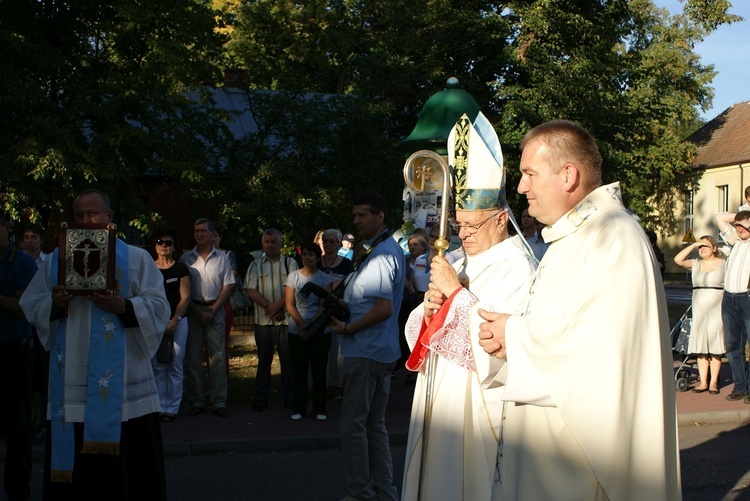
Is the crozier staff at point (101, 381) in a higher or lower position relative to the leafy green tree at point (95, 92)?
lower

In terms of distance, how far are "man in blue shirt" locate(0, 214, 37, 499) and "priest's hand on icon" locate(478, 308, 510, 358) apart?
399 centimetres

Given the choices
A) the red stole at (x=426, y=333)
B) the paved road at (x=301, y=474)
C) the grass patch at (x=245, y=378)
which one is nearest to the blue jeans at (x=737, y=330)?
the paved road at (x=301, y=474)

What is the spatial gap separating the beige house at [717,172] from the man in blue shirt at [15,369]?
1595 inches

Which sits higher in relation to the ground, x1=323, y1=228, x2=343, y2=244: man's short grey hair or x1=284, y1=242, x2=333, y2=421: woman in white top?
x1=323, y1=228, x2=343, y2=244: man's short grey hair

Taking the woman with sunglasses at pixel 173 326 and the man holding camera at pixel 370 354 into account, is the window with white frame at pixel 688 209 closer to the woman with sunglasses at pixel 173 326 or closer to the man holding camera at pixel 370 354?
the woman with sunglasses at pixel 173 326

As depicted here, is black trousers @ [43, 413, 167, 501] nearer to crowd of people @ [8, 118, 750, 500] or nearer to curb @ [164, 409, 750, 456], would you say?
crowd of people @ [8, 118, 750, 500]

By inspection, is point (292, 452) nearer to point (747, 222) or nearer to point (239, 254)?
point (747, 222)

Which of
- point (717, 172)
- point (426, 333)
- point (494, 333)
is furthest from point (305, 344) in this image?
point (717, 172)

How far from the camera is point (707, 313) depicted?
11312 mm

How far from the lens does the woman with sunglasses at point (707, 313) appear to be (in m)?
11.3

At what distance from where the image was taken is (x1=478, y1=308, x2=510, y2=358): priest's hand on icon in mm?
3189

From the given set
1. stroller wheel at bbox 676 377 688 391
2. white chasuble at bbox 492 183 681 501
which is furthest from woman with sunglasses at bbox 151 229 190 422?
white chasuble at bbox 492 183 681 501

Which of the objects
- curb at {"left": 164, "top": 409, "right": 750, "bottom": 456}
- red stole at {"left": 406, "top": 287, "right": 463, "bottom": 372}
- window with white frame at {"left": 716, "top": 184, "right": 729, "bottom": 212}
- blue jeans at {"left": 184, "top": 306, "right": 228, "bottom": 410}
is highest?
window with white frame at {"left": 716, "top": 184, "right": 729, "bottom": 212}

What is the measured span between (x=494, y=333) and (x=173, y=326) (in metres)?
6.61
